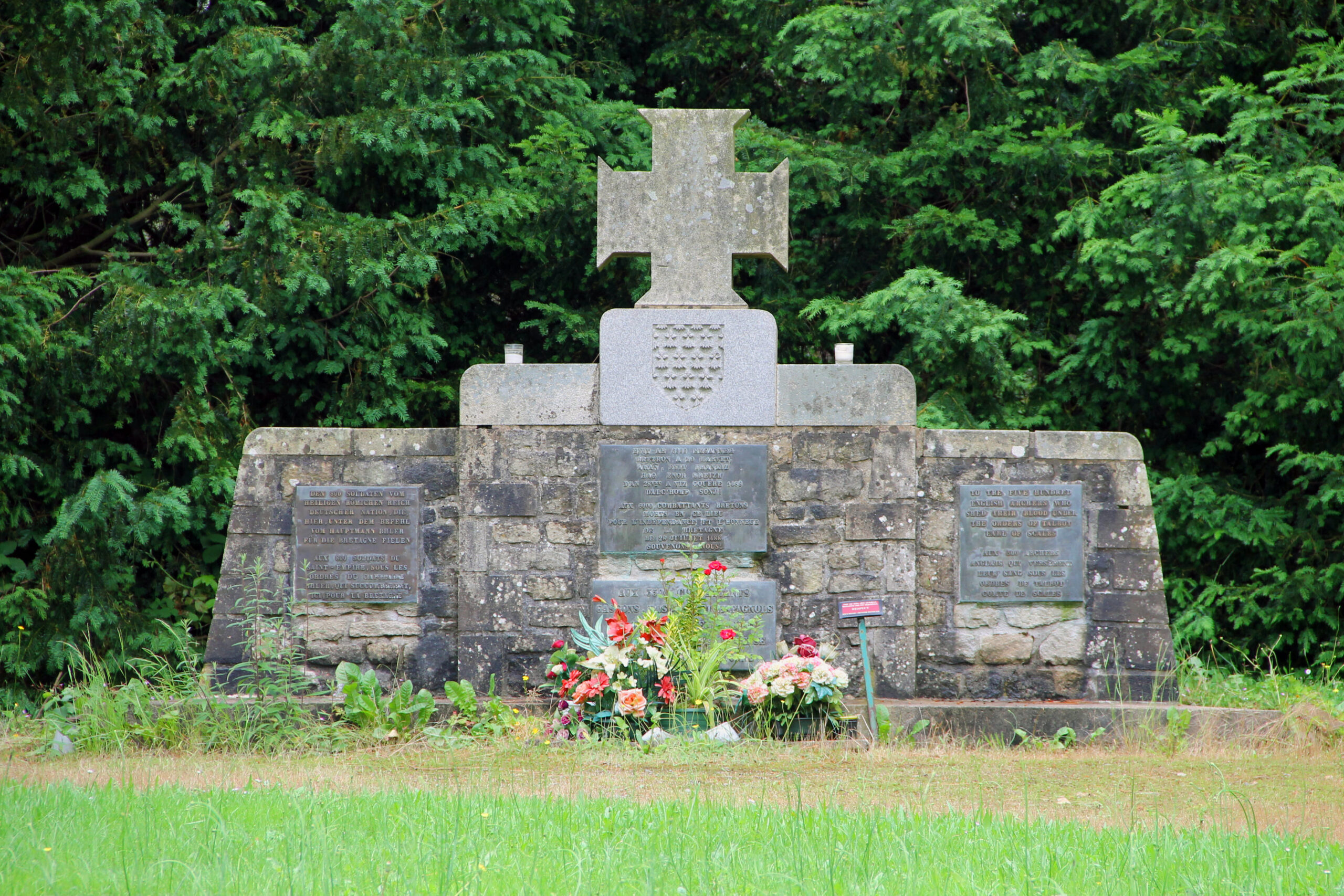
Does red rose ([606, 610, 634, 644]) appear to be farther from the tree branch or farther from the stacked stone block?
the tree branch

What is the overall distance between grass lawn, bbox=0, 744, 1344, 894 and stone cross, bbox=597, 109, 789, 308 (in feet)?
7.82

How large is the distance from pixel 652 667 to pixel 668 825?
1.95 m

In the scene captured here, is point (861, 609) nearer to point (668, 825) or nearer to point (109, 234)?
point (668, 825)

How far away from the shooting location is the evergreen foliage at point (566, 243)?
7.63 metres

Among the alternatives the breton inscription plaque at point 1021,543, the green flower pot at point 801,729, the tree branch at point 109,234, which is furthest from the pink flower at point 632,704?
the tree branch at point 109,234

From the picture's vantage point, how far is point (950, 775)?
452 centimetres

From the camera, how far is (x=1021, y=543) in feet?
19.2

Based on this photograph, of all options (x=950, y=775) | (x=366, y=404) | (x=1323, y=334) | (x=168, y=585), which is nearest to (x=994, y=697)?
(x=950, y=775)

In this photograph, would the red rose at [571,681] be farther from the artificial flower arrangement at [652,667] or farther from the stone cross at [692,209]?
the stone cross at [692,209]

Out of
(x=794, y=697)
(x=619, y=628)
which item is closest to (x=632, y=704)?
(x=619, y=628)

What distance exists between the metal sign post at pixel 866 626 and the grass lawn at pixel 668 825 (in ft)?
1.84

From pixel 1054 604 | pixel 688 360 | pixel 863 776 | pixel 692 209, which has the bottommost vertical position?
pixel 863 776

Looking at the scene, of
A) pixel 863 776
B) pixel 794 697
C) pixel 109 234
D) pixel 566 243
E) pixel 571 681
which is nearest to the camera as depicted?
pixel 863 776

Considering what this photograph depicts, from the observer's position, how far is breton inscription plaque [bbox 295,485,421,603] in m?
5.80
